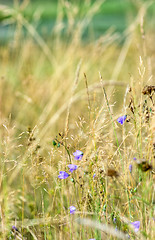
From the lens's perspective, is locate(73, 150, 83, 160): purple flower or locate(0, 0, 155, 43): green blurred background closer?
locate(73, 150, 83, 160): purple flower

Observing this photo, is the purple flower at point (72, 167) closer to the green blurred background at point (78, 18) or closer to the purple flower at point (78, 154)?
the purple flower at point (78, 154)

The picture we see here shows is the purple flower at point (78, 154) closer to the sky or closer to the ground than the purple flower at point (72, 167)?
closer to the sky

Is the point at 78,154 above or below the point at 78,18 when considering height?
below

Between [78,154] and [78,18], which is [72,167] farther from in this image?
[78,18]

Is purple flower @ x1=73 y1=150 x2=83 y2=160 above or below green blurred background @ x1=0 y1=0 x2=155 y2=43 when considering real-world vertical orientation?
below

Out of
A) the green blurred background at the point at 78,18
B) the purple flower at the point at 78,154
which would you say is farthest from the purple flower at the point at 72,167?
the green blurred background at the point at 78,18

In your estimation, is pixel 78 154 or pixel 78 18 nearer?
pixel 78 154

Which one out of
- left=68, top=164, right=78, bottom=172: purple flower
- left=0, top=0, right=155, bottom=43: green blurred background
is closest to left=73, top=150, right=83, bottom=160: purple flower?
left=68, top=164, right=78, bottom=172: purple flower

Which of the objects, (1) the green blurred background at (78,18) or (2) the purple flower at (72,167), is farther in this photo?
(1) the green blurred background at (78,18)

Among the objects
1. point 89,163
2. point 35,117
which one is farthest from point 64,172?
point 35,117

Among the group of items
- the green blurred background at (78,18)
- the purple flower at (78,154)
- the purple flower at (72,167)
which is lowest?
the purple flower at (72,167)

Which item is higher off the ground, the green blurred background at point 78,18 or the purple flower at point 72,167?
the green blurred background at point 78,18

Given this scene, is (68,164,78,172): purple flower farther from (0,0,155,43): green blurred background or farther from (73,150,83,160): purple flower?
(0,0,155,43): green blurred background

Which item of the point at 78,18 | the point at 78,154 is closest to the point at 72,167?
the point at 78,154
